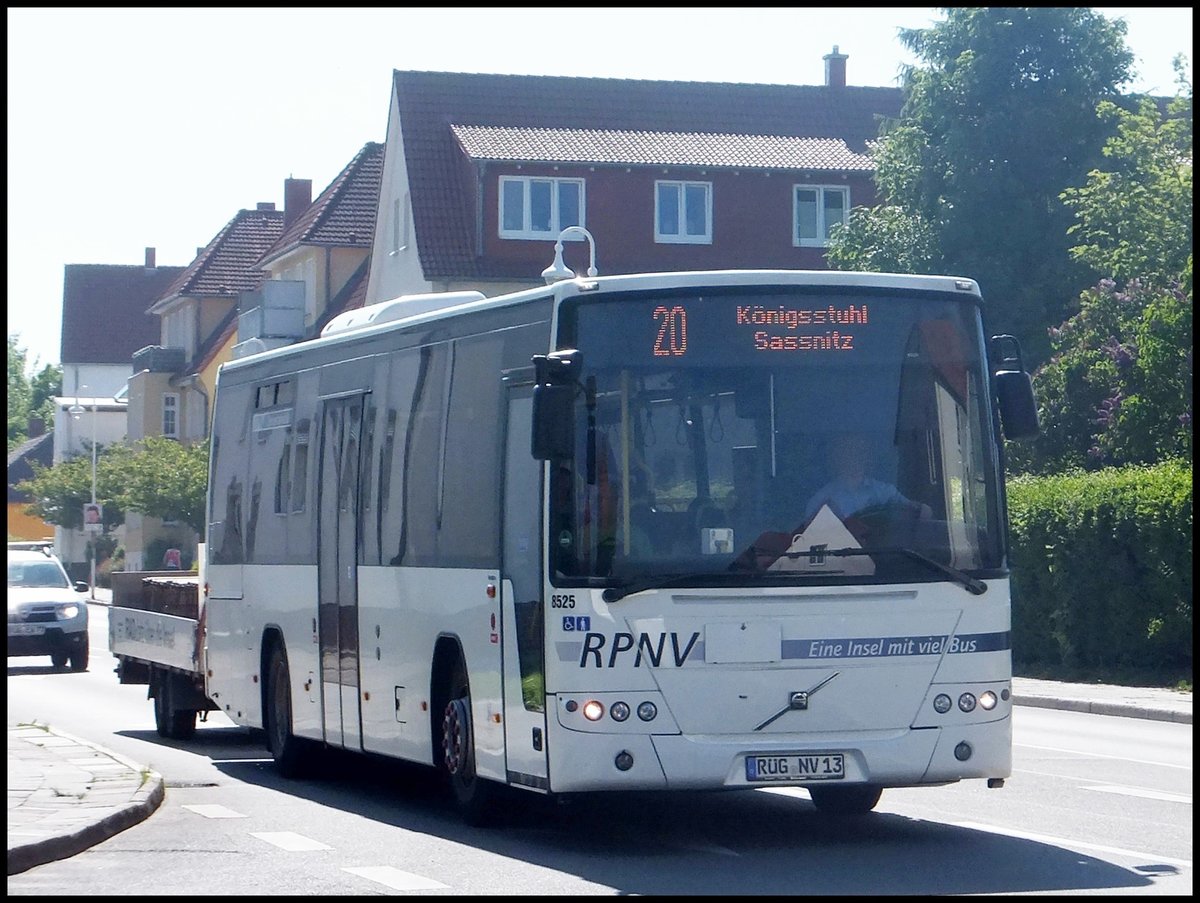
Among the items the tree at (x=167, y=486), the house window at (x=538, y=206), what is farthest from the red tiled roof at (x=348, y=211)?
the house window at (x=538, y=206)

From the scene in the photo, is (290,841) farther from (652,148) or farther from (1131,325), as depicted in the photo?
(652,148)

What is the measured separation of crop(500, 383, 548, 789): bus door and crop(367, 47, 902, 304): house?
137 feet

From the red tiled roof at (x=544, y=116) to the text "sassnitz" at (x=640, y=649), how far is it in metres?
42.7

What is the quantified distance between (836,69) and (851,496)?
54.1m

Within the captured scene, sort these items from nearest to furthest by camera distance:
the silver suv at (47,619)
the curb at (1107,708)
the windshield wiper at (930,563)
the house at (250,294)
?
the windshield wiper at (930,563)
the curb at (1107,708)
the silver suv at (47,619)
the house at (250,294)

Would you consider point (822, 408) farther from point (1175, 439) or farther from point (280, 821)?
point (1175, 439)

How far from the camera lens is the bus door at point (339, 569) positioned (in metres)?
15.1

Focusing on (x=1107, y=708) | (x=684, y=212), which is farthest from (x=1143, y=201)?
(x=1107, y=708)

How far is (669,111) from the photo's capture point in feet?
191

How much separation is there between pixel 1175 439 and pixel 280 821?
21.4m

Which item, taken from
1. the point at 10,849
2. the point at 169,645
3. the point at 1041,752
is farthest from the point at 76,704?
the point at 10,849

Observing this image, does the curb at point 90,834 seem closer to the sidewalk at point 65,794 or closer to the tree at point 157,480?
the sidewalk at point 65,794

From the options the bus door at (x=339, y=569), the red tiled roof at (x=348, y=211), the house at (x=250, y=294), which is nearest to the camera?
the bus door at (x=339, y=569)

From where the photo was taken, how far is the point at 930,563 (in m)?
11.7
